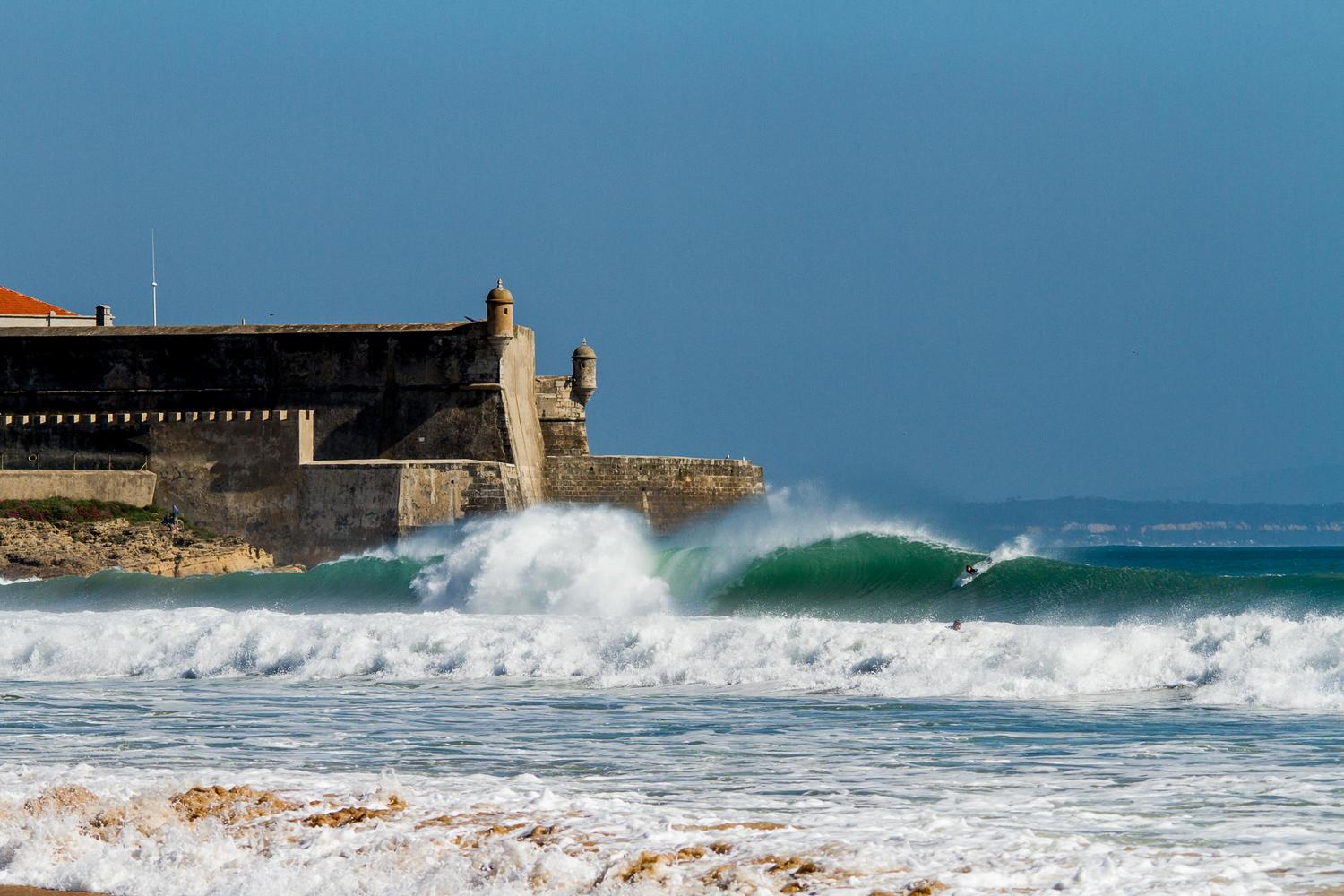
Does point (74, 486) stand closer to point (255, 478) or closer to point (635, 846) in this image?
point (255, 478)

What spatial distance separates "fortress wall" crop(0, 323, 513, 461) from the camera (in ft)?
87.7

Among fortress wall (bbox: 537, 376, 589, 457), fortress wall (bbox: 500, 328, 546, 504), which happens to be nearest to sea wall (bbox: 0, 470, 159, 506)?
fortress wall (bbox: 500, 328, 546, 504)

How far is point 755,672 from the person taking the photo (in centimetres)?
1227

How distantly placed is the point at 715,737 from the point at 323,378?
18991 millimetres

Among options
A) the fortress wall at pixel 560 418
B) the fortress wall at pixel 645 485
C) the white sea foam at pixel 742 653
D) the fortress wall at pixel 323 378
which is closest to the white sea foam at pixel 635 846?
the white sea foam at pixel 742 653

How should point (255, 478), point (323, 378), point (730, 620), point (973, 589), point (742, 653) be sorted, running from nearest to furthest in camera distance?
point (742, 653)
point (730, 620)
point (973, 589)
point (255, 478)
point (323, 378)

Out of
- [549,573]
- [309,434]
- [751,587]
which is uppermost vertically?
[309,434]

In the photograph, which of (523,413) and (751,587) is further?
(523,413)

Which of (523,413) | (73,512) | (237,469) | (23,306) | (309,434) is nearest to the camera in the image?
(73,512)

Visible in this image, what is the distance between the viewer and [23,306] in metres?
36.2

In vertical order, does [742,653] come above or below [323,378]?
below

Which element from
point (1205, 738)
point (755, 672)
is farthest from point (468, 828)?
point (755, 672)

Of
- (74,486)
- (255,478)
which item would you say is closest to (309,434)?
(255,478)

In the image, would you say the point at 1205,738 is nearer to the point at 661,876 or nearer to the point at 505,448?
the point at 661,876
